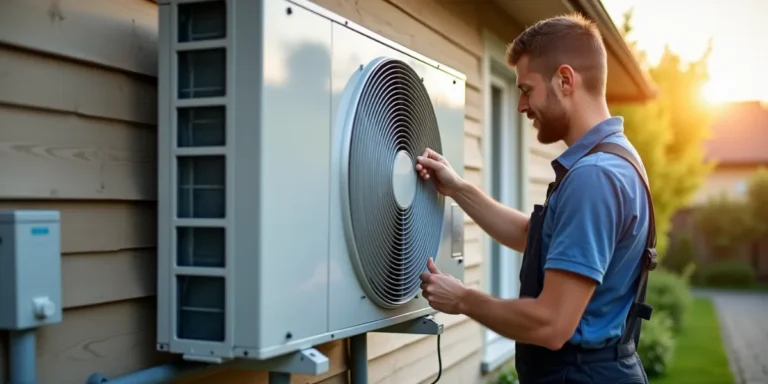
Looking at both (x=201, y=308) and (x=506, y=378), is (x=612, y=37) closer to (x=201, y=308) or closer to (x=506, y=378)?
(x=506, y=378)

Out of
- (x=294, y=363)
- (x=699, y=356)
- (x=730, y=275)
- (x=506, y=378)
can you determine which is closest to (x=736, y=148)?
(x=730, y=275)

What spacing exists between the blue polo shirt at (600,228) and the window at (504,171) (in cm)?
288

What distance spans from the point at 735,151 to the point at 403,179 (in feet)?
94.5

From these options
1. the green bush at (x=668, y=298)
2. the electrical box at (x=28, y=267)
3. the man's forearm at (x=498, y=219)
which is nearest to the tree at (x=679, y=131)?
the green bush at (x=668, y=298)

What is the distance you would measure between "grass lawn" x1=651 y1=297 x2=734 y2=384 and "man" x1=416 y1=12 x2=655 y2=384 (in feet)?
21.5

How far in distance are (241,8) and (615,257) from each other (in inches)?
44.5

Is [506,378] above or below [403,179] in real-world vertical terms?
below

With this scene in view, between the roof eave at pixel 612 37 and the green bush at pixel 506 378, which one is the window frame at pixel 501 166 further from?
the roof eave at pixel 612 37

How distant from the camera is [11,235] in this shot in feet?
4.32

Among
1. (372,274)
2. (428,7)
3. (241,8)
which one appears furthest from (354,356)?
(428,7)

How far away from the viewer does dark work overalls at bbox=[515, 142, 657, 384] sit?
6.42 feet

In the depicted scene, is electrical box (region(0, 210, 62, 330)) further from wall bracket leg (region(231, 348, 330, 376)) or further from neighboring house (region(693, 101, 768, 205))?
neighboring house (region(693, 101, 768, 205))

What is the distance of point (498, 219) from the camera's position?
260cm

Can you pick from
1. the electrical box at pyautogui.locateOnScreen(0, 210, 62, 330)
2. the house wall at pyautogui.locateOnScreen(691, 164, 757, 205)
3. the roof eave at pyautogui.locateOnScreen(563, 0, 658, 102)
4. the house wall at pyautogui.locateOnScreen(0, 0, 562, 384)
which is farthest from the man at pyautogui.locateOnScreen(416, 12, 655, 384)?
the house wall at pyautogui.locateOnScreen(691, 164, 757, 205)
